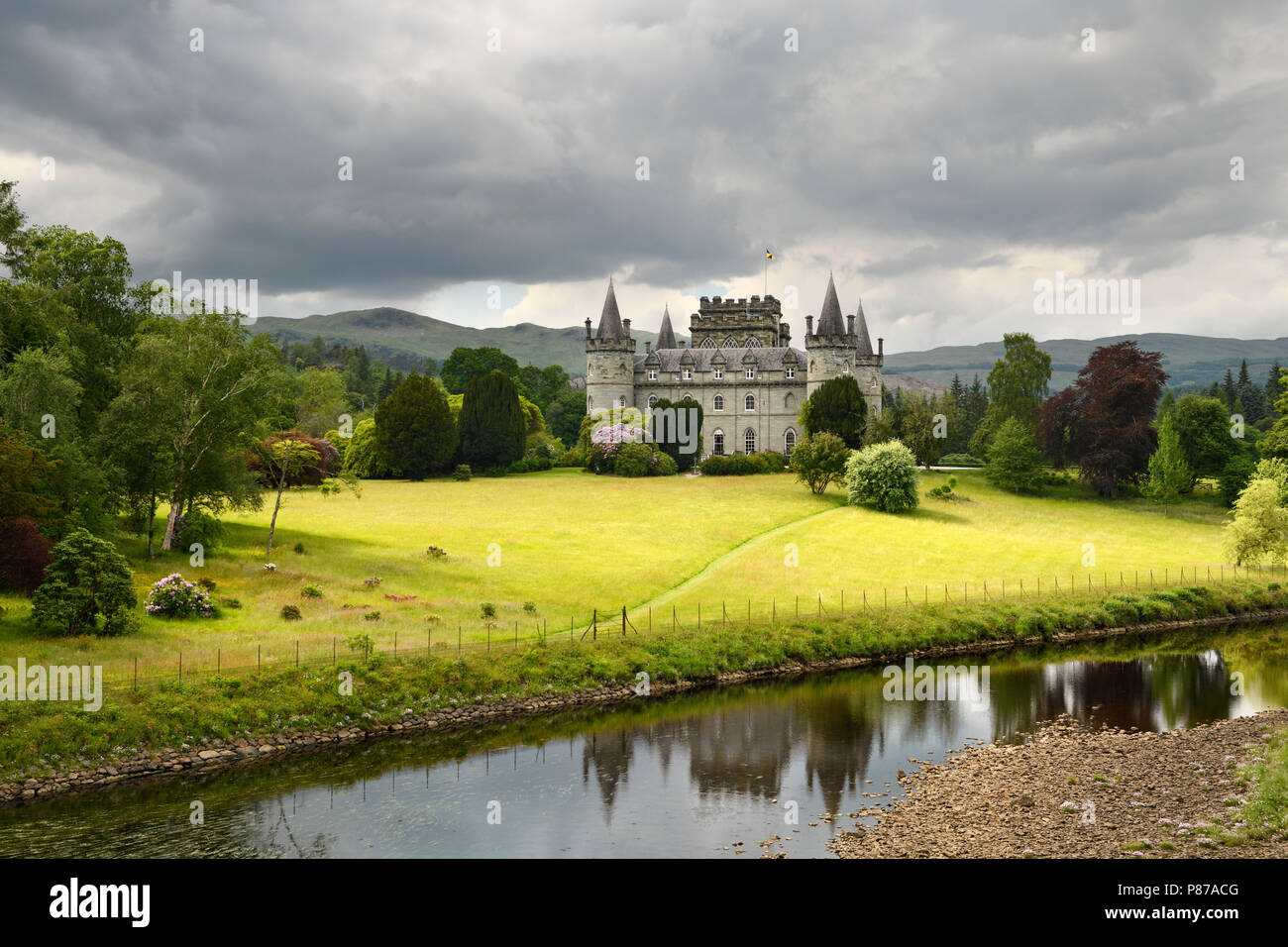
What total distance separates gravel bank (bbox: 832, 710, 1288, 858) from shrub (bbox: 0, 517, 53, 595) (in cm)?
2502

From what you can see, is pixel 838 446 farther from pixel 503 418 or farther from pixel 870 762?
pixel 870 762

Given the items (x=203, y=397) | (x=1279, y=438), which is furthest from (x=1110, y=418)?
(x=203, y=397)

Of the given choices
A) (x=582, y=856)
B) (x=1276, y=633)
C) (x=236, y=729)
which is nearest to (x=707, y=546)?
(x=1276, y=633)

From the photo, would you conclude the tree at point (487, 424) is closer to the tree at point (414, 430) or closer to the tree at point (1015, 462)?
the tree at point (414, 430)

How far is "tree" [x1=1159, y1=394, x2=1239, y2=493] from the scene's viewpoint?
68875 mm

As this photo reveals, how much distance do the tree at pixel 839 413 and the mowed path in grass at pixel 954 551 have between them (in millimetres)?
9721

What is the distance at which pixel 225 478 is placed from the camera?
39656mm

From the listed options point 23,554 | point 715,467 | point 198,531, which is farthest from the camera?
point 715,467

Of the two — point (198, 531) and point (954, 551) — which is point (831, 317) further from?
point (198, 531)

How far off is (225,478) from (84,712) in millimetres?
16701

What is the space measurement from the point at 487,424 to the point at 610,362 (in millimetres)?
17182

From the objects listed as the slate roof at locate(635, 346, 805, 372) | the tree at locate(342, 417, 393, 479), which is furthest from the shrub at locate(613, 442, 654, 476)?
the slate roof at locate(635, 346, 805, 372)

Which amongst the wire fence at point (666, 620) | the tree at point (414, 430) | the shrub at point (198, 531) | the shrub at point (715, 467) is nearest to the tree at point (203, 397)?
the shrub at point (198, 531)

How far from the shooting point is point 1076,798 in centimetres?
2053
